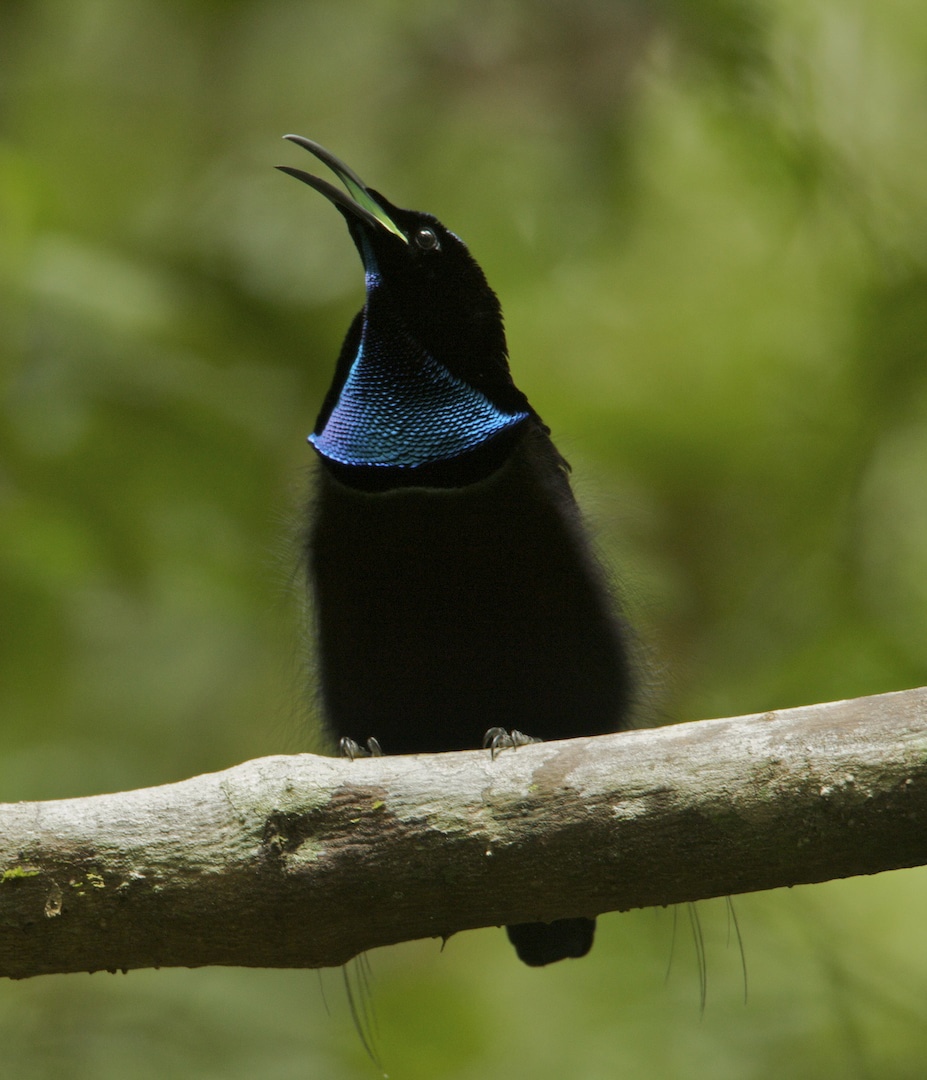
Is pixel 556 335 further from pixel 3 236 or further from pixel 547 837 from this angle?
pixel 547 837

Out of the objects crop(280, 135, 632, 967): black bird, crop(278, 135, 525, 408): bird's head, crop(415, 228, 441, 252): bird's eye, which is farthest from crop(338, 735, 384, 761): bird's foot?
crop(415, 228, 441, 252): bird's eye

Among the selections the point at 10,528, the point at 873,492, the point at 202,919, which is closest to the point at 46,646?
the point at 10,528

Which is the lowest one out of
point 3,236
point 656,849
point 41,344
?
point 656,849

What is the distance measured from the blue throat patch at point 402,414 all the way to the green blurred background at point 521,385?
15.4 inches

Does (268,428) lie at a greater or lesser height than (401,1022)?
greater

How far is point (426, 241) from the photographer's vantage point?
3232mm

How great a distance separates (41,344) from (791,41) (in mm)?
2780

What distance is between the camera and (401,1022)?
160 inches

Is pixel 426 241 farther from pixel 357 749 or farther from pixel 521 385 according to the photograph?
pixel 521 385

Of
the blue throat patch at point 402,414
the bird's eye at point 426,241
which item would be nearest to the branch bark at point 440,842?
the blue throat patch at point 402,414

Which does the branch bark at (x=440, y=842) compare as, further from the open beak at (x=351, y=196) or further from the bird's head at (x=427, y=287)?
the open beak at (x=351, y=196)

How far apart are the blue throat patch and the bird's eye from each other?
247 millimetres

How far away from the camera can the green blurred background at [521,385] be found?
13.0ft

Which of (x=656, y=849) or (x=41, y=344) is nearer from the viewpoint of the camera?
(x=656, y=849)
